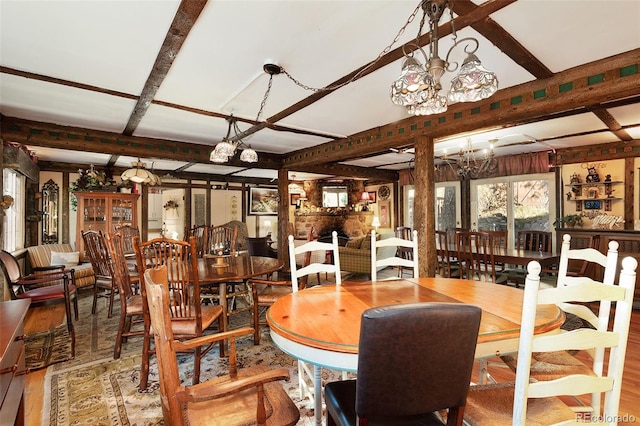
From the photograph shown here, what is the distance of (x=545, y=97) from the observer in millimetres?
2713

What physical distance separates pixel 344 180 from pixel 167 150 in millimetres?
5622

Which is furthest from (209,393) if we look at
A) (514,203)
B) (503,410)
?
(514,203)

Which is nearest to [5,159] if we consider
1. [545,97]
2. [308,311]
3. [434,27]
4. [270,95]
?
[270,95]

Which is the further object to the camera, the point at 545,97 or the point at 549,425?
the point at 545,97

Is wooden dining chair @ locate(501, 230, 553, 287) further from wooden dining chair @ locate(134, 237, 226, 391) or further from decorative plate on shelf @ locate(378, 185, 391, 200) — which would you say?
decorative plate on shelf @ locate(378, 185, 391, 200)

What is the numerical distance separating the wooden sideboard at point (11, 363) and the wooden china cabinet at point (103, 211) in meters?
4.83

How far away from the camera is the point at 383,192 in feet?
28.9

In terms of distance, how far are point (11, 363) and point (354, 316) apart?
1392 mm

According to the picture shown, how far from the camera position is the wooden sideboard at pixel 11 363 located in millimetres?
1124

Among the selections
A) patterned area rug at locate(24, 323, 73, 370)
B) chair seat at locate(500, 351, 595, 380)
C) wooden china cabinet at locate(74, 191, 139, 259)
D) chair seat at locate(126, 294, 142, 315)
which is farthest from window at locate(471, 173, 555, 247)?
wooden china cabinet at locate(74, 191, 139, 259)

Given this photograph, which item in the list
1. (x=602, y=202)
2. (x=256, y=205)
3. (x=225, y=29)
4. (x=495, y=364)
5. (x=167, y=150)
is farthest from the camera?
(x=256, y=205)

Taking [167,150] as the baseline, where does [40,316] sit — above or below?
below

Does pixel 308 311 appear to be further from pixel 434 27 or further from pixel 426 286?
pixel 434 27

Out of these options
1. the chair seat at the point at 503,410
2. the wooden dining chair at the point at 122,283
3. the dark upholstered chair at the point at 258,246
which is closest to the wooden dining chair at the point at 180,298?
the wooden dining chair at the point at 122,283
